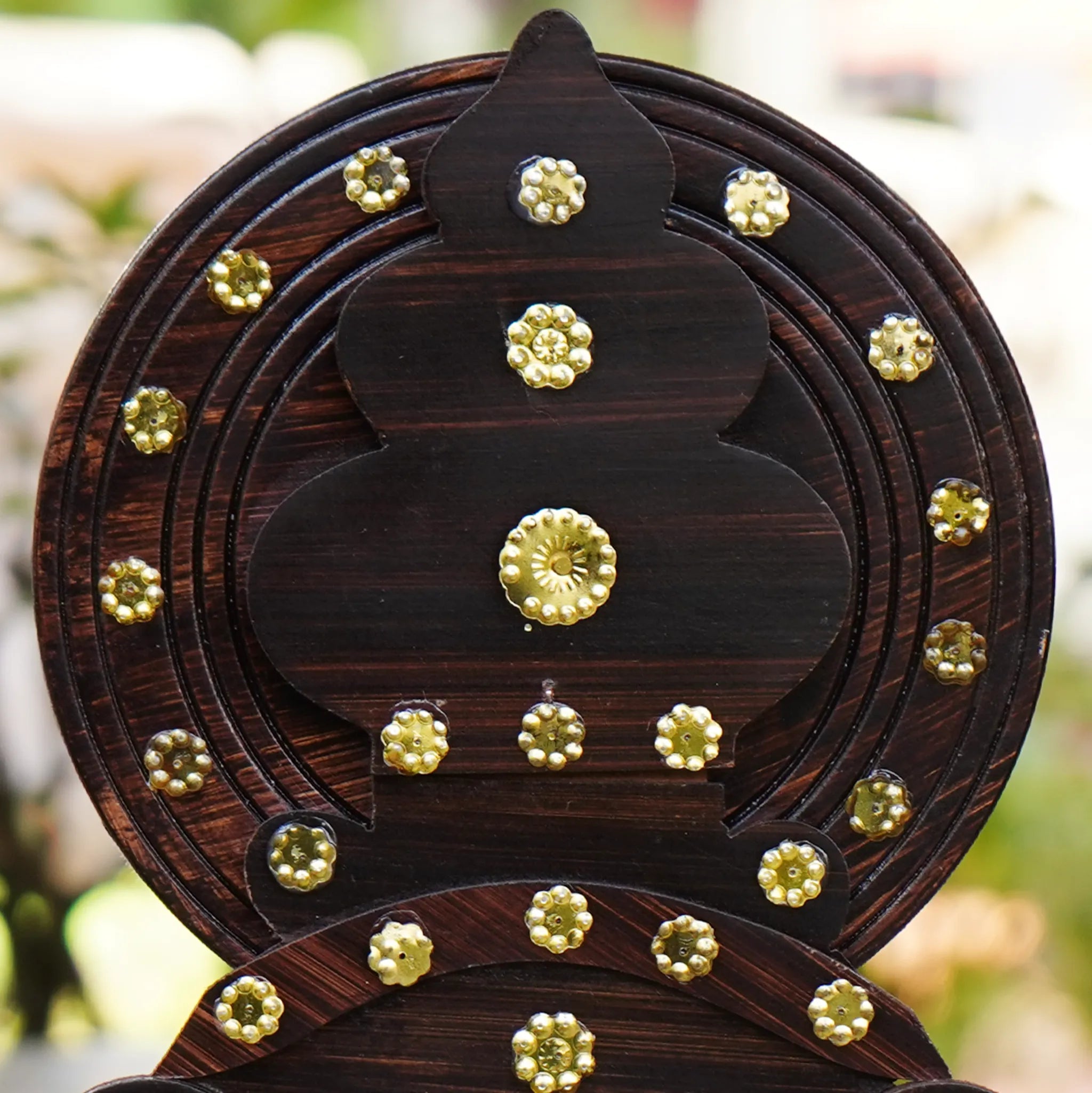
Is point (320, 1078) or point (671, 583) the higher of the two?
point (671, 583)

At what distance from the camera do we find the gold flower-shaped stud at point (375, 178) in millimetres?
596

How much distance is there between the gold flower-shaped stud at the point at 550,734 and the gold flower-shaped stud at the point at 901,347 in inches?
9.1

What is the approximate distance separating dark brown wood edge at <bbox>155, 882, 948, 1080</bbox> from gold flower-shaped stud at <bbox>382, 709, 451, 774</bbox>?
0.22ft

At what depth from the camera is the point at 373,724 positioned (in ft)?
1.98

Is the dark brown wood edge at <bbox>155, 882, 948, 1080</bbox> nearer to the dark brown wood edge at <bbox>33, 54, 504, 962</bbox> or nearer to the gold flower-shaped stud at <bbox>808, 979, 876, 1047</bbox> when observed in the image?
the gold flower-shaped stud at <bbox>808, 979, 876, 1047</bbox>

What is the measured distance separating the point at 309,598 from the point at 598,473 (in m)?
0.15

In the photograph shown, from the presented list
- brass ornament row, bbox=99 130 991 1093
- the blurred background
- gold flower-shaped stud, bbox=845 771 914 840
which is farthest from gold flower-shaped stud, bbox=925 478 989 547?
the blurred background

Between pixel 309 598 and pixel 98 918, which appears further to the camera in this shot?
pixel 98 918

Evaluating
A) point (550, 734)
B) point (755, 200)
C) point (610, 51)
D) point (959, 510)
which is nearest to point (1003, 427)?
point (959, 510)

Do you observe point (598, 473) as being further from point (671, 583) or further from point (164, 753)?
point (164, 753)

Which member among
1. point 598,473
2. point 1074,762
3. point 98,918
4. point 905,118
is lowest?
point 98,918

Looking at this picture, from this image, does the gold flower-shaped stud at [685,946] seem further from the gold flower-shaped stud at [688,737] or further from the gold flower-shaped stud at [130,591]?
the gold flower-shaped stud at [130,591]

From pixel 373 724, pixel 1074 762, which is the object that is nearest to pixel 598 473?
pixel 373 724

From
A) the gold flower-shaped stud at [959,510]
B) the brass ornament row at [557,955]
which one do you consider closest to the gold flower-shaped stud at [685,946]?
the brass ornament row at [557,955]
